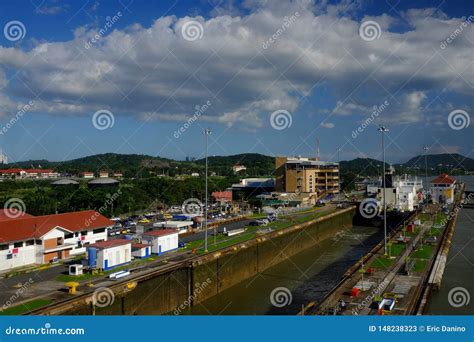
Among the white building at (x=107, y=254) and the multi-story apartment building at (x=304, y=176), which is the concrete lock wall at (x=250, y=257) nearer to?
the white building at (x=107, y=254)

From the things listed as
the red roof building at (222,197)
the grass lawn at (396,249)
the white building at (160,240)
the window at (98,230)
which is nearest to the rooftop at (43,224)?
the window at (98,230)

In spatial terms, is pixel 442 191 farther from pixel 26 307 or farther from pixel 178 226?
pixel 26 307

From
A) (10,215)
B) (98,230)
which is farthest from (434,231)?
(10,215)

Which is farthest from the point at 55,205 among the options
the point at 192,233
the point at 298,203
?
the point at 298,203

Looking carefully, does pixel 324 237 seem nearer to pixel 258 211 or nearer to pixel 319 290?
pixel 258 211

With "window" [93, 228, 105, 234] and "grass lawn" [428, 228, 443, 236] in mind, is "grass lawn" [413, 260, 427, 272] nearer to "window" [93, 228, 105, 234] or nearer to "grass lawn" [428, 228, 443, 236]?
"grass lawn" [428, 228, 443, 236]

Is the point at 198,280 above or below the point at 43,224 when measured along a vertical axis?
below
